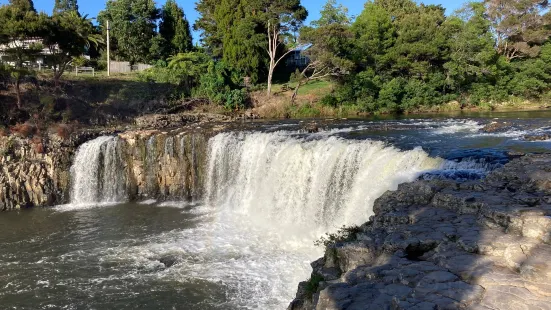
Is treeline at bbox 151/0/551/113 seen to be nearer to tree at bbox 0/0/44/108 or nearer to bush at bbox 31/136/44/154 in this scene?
tree at bbox 0/0/44/108

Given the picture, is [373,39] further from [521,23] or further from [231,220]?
[231,220]

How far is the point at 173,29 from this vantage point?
40844mm

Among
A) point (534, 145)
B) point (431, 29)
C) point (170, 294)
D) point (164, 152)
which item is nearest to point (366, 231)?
point (170, 294)

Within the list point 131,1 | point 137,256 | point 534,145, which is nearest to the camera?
point 137,256

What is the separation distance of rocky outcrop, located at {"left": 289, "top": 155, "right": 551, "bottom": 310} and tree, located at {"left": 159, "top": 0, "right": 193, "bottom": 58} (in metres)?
35.6

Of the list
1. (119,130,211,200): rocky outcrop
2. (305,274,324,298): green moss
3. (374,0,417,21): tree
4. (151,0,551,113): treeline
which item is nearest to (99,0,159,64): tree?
(151,0,551,113): treeline

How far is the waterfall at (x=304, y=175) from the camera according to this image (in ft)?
39.6

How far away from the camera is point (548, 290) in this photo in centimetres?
455

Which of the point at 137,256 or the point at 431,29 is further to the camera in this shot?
the point at 431,29

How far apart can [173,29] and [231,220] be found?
31.0 meters

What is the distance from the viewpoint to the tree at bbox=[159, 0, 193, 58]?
132ft

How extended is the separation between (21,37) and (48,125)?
17.3 ft

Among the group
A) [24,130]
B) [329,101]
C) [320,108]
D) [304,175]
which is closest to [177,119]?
[24,130]

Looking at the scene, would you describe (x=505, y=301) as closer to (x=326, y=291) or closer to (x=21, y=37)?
(x=326, y=291)
